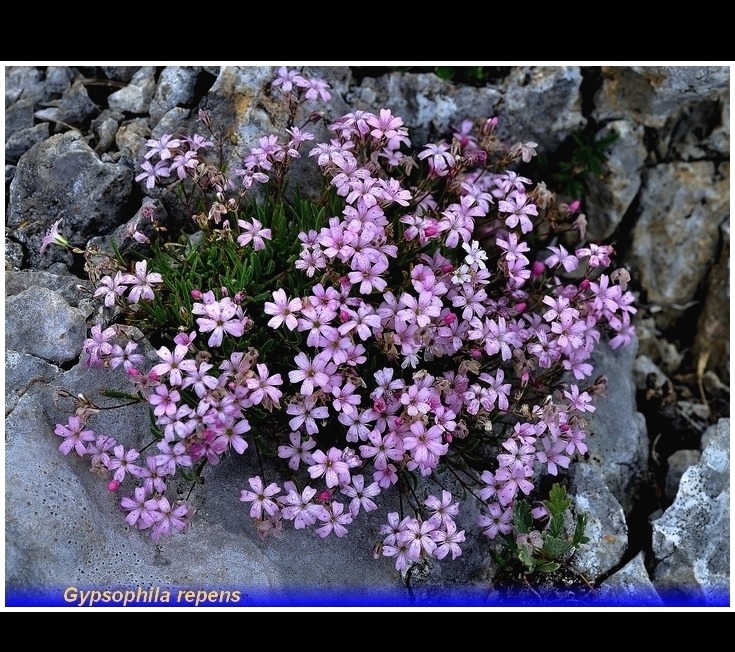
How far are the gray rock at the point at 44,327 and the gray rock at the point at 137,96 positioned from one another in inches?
63.0

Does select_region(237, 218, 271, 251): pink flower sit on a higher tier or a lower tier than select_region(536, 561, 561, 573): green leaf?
higher

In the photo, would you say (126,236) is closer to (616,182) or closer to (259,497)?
(259,497)

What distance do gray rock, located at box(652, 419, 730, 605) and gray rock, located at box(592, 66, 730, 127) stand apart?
248cm

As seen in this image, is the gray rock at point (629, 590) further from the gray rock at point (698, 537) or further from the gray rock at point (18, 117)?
the gray rock at point (18, 117)

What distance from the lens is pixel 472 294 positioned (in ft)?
14.8

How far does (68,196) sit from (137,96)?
97 centimetres

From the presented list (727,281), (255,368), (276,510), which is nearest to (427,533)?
(276,510)

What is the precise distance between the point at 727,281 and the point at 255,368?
388 centimetres

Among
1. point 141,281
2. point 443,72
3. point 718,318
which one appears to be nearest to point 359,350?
point 141,281

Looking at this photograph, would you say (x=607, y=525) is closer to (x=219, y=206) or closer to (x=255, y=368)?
(x=255, y=368)

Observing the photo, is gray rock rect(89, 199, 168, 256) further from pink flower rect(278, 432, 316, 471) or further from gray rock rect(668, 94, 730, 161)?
gray rock rect(668, 94, 730, 161)

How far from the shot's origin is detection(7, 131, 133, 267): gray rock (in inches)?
197

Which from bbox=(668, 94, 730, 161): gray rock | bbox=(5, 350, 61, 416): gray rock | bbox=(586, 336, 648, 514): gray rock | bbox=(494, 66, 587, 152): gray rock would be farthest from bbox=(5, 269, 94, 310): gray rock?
bbox=(668, 94, 730, 161): gray rock

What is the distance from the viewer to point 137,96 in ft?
18.2
